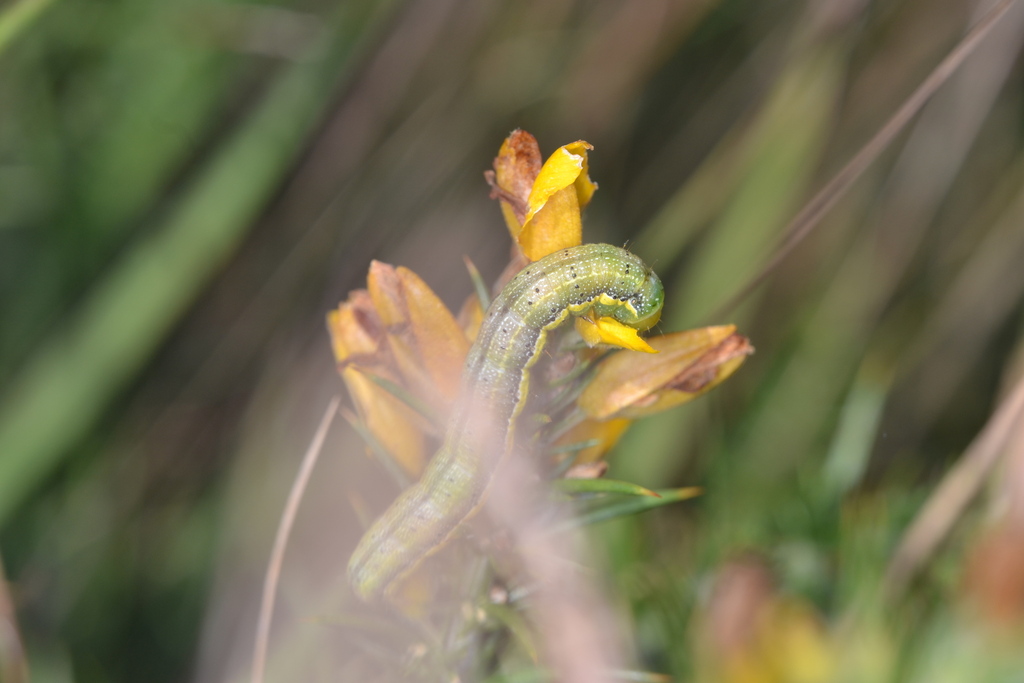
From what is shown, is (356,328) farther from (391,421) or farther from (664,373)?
(664,373)

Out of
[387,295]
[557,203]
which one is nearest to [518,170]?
[557,203]

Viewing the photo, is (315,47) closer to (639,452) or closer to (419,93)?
(419,93)

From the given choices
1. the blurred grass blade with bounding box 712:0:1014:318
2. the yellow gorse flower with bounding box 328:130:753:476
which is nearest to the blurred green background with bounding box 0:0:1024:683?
the blurred grass blade with bounding box 712:0:1014:318

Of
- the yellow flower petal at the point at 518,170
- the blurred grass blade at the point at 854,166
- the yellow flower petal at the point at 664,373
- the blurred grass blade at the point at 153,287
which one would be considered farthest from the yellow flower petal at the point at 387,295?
the blurred grass blade at the point at 153,287

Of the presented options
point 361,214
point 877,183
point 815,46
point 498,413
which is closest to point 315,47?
point 361,214

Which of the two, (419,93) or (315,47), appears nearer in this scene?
(315,47)
